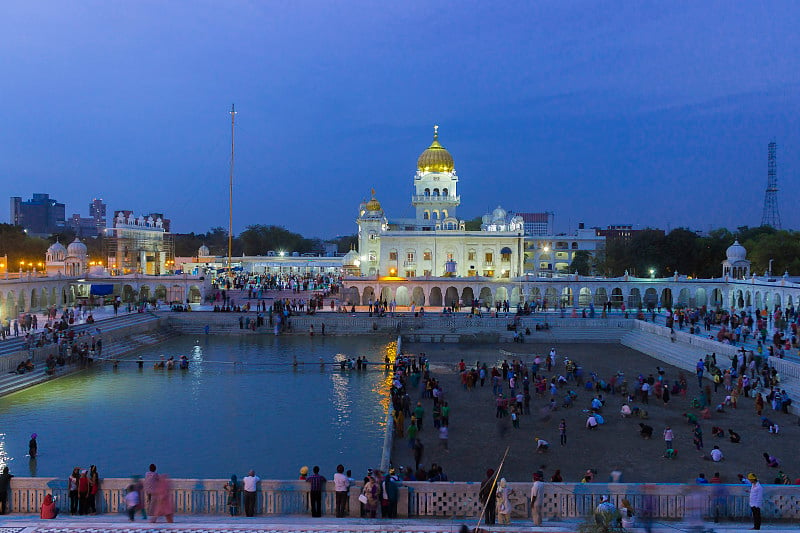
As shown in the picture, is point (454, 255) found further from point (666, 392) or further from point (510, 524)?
point (510, 524)

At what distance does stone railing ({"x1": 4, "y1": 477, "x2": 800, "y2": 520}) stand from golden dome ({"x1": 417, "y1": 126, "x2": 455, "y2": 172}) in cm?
5124

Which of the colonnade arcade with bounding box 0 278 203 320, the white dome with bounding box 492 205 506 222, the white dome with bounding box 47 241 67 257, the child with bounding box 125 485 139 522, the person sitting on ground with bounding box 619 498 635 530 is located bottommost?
the child with bounding box 125 485 139 522

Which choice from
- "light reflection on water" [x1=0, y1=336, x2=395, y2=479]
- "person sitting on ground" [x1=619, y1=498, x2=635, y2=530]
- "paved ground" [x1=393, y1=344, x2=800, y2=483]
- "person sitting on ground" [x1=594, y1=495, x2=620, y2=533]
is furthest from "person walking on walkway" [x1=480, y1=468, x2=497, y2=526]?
"light reflection on water" [x1=0, y1=336, x2=395, y2=479]

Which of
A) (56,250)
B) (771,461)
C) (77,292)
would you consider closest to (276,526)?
(771,461)

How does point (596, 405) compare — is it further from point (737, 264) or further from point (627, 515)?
point (737, 264)

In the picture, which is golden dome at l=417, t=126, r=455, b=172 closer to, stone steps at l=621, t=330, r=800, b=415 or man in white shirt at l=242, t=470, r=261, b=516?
stone steps at l=621, t=330, r=800, b=415

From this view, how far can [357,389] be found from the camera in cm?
2203

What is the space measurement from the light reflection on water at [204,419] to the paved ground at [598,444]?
2.09 meters

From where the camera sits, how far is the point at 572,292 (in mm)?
46219

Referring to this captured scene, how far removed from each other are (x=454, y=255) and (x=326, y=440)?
3782 cm

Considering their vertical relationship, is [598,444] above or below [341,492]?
below

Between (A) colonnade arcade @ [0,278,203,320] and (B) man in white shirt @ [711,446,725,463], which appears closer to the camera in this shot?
(B) man in white shirt @ [711,446,725,463]

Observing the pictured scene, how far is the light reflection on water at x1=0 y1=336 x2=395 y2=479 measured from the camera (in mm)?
14461

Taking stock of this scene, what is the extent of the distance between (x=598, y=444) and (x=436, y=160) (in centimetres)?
4637
